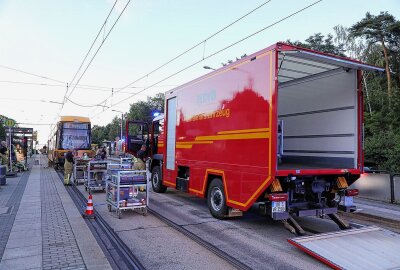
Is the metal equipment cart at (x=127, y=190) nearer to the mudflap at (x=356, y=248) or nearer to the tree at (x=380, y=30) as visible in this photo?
the mudflap at (x=356, y=248)

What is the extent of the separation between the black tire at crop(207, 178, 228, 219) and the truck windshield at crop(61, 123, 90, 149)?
17564 millimetres

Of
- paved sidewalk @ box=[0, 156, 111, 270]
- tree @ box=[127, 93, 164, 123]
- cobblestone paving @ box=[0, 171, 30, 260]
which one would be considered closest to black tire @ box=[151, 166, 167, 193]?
paved sidewalk @ box=[0, 156, 111, 270]

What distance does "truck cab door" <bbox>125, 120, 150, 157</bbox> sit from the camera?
43.8 ft

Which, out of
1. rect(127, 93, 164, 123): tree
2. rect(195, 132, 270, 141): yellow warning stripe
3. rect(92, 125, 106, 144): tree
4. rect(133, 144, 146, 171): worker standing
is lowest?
rect(133, 144, 146, 171): worker standing

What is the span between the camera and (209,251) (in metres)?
5.82

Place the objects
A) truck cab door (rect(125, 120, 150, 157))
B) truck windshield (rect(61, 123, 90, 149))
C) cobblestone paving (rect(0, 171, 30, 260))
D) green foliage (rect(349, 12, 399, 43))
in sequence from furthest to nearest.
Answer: green foliage (rect(349, 12, 399, 43)) → truck windshield (rect(61, 123, 90, 149)) → truck cab door (rect(125, 120, 150, 157)) → cobblestone paving (rect(0, 171, 30, 260))

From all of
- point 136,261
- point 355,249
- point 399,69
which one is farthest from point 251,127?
point 399,69

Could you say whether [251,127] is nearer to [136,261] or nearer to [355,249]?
[355,249]

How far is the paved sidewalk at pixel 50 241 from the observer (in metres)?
5.08

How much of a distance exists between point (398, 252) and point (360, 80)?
359 cm

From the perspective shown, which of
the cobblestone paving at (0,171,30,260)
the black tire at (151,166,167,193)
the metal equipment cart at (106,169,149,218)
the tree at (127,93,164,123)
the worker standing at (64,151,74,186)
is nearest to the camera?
the cobblestone paving at (0,171,30,260)

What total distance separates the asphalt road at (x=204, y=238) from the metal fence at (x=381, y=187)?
12.9ft

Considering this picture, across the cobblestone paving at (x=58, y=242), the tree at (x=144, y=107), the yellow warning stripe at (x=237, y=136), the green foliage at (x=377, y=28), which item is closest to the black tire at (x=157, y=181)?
the cobblestone paving at (x=58, y=242)

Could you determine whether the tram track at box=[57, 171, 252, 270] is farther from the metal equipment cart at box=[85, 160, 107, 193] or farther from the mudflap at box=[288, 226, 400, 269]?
the metal equipment cart at box=[85, 160, 107, 193]
